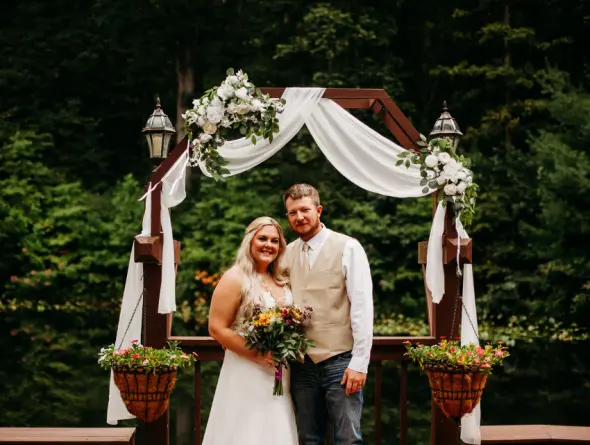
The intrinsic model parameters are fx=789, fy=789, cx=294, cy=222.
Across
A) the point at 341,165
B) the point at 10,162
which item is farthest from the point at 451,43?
the point at 341,165

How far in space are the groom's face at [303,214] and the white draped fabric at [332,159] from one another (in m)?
1.14

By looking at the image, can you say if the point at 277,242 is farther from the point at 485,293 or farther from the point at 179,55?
the point at 179,55

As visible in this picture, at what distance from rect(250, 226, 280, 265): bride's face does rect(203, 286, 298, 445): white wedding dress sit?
19 cm

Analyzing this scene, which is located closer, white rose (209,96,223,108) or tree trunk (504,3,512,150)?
white rose (209,96,223,108)

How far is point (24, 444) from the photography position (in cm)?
429

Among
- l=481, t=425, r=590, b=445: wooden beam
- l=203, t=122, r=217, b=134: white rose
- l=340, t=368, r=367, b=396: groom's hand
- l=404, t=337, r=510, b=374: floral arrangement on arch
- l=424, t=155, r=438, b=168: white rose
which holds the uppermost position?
l=203, t=122, r=217, b=134: white rose

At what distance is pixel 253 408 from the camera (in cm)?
401

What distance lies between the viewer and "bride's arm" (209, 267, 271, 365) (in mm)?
3975

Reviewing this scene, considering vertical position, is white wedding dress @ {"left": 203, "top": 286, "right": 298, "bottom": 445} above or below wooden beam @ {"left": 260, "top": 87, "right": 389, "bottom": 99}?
below

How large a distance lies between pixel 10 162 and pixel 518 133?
974cm

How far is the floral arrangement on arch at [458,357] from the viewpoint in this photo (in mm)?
4266

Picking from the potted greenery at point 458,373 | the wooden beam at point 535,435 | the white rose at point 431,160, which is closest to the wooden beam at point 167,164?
the white rose at point 431,160

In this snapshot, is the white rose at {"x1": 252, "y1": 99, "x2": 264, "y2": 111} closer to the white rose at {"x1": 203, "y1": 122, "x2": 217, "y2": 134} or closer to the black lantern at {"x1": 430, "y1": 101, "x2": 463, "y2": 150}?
the white rose at {"x1": 203, "y1": 122, "x2": 217, "y2": 134}

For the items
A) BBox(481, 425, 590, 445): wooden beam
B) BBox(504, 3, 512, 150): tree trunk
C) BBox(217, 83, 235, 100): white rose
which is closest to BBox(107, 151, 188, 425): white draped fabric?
BBox(217, 83, 235, 100): white rose
